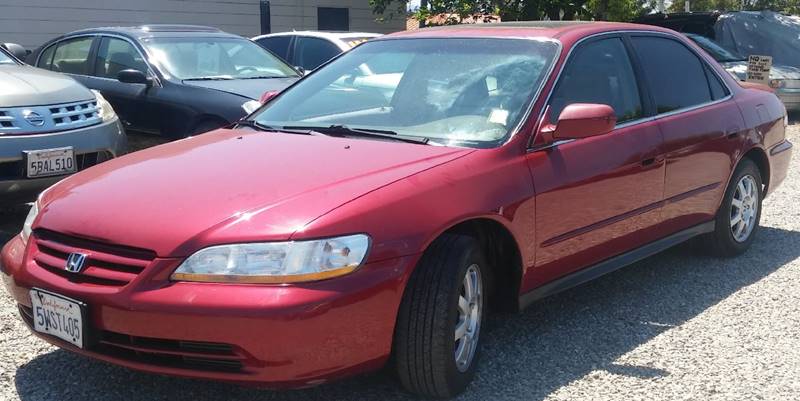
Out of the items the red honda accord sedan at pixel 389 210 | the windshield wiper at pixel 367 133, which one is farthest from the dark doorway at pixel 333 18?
the windshield wiper at pixel 367 133

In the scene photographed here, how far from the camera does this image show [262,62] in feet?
26.8

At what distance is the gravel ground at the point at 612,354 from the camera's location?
3469 mm

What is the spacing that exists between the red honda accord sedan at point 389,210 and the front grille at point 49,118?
181cm

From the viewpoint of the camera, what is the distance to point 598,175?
4.08 meters

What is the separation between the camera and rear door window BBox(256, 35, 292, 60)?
34.1 feet

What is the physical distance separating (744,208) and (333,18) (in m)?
14.5

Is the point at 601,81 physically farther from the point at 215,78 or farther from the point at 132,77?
the point at 132,77

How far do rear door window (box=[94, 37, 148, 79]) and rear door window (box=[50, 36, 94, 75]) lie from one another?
7.0 inches

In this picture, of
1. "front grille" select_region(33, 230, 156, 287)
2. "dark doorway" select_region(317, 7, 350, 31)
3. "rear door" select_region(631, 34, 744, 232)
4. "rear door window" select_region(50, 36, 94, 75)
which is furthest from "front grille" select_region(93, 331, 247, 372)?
"dark doorway" select_region(317, 7, 350, 31)

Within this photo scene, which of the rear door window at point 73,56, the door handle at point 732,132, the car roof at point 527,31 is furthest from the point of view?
the rear door window at point 73,56

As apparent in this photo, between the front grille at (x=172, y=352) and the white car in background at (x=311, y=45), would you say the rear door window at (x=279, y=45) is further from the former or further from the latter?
the front grille at (x=172, y=352)

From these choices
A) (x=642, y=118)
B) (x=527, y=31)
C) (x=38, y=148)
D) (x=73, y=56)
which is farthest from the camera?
(x=73, y=56)

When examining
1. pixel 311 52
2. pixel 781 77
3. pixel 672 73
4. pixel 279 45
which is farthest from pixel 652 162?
pixel 781 77

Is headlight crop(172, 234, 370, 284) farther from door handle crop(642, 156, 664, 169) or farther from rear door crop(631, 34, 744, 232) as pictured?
rear door crop(631, 34, 744, 232)
